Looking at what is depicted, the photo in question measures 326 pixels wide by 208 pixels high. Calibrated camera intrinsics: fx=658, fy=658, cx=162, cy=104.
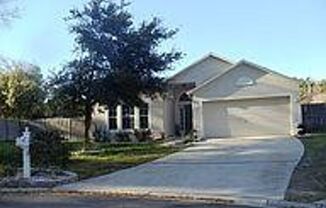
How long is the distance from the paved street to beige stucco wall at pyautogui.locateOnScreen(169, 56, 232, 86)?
83.6ft

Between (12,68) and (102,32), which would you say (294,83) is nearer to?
(102,32)

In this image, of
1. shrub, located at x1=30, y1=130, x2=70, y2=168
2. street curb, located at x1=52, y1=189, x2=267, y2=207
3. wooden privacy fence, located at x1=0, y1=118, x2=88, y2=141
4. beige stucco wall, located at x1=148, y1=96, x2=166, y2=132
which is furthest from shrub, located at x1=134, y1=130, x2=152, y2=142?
street curb, located at x1=52, y1=189, x2=267, y2=207

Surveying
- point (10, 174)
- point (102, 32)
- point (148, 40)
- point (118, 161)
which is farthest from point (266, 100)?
point (10, 174)

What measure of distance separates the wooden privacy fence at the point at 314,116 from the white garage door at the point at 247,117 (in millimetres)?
1837

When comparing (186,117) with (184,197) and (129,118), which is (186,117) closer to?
(129,118)

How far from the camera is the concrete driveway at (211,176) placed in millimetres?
15797

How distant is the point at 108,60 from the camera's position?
1286 inches

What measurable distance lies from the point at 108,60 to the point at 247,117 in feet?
31.9

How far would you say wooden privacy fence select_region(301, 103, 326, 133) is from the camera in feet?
126

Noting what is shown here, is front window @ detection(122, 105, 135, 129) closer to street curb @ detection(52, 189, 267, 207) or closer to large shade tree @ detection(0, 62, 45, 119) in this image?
large shade tree @ detection(0, 62, 45, 119)

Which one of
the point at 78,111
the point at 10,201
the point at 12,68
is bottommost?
the point at 10,201

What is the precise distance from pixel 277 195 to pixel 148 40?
1980 centimetres

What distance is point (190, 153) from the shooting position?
2667cm

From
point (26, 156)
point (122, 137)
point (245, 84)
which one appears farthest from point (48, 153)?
point (122, 137)
